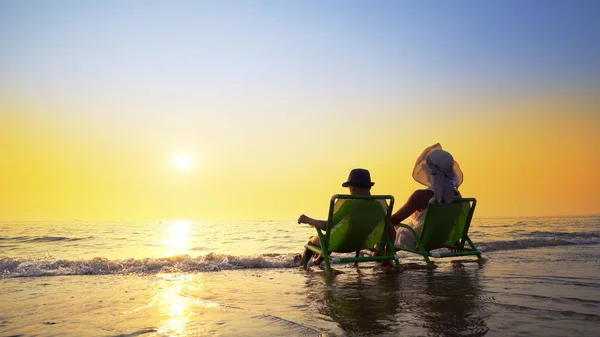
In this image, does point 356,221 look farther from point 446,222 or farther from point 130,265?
point 130,265

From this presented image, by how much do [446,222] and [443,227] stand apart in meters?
0.10

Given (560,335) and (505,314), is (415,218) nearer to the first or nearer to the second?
(505,314)

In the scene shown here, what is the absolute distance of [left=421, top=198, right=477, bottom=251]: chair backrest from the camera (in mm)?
7438

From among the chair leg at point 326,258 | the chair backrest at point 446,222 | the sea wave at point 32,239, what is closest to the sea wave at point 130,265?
the chair leg at point 326,258

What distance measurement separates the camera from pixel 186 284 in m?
6.21

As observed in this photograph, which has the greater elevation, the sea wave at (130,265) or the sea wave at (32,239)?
the sea wave at (130,265)

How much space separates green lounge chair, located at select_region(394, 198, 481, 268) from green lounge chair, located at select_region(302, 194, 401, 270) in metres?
0.53

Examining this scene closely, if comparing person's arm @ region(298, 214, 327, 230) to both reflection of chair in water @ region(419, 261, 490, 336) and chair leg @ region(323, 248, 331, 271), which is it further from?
reflection of chair in water @ region(419, 261, 490, 336)

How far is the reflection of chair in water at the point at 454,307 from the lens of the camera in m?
3.07

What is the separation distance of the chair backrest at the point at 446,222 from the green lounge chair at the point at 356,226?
760 millimetres

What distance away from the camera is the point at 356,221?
699 cm

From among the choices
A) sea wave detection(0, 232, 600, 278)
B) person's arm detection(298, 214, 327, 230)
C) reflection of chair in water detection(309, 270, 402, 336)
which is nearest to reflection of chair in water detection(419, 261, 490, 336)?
reflection of chair in water detection(309, 270, 402, 336)

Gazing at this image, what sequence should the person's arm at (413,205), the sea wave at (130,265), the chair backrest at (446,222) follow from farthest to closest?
the sea wave at (130,265)
the person's arm at (413,205)
the chair backrest at (446,222)

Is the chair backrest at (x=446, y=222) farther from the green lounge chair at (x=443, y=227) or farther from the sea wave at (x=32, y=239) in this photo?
the sea wave at (x=32, y=239)
